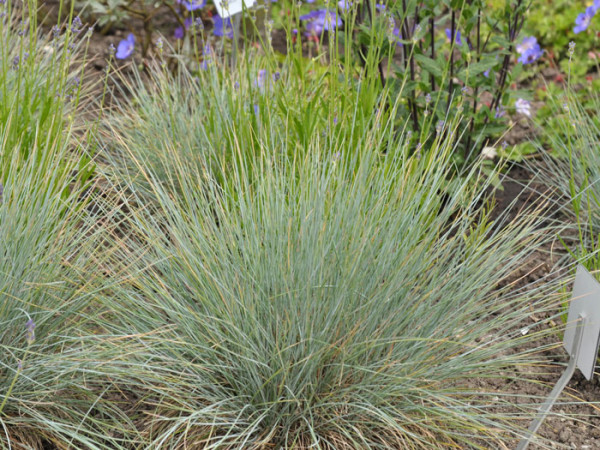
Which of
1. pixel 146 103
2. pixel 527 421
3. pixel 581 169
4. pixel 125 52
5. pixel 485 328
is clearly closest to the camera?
pixel 485 328

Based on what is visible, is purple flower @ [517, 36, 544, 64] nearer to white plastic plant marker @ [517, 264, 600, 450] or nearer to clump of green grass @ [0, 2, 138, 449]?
white plastic plant marker @ [517, 264, 600, 450]

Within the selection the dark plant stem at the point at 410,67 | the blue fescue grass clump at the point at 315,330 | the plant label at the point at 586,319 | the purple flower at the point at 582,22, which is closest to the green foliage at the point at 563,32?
the purple flower at the point at 582,22

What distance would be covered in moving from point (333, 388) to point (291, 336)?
0.67 feet

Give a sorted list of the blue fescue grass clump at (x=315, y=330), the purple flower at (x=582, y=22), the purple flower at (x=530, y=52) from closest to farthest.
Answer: the blue fescue grass clump at (x=315, y=330), the purple flower at (x=530, y=52), the purple flower at (x=582, y=22)

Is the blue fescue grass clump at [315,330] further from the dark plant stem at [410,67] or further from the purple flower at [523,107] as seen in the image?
the purple flower at [523,107]

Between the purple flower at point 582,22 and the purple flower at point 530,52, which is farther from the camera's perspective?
the purple flower at point 582,22

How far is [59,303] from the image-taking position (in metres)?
2.24

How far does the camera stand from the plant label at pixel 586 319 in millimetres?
2160

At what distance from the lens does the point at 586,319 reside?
7.29 feet

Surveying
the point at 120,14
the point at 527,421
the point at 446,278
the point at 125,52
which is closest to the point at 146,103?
the point at 125,52

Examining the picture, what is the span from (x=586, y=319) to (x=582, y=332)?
63 mm

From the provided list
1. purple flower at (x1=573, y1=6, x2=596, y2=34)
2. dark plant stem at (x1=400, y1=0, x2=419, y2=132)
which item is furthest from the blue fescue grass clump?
purple flower at (x1=573, y1=6, x2=596, y2=34)

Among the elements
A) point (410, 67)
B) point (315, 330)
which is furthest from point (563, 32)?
point (315, 330)

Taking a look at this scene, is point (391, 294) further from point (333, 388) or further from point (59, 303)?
point (59, 303)
